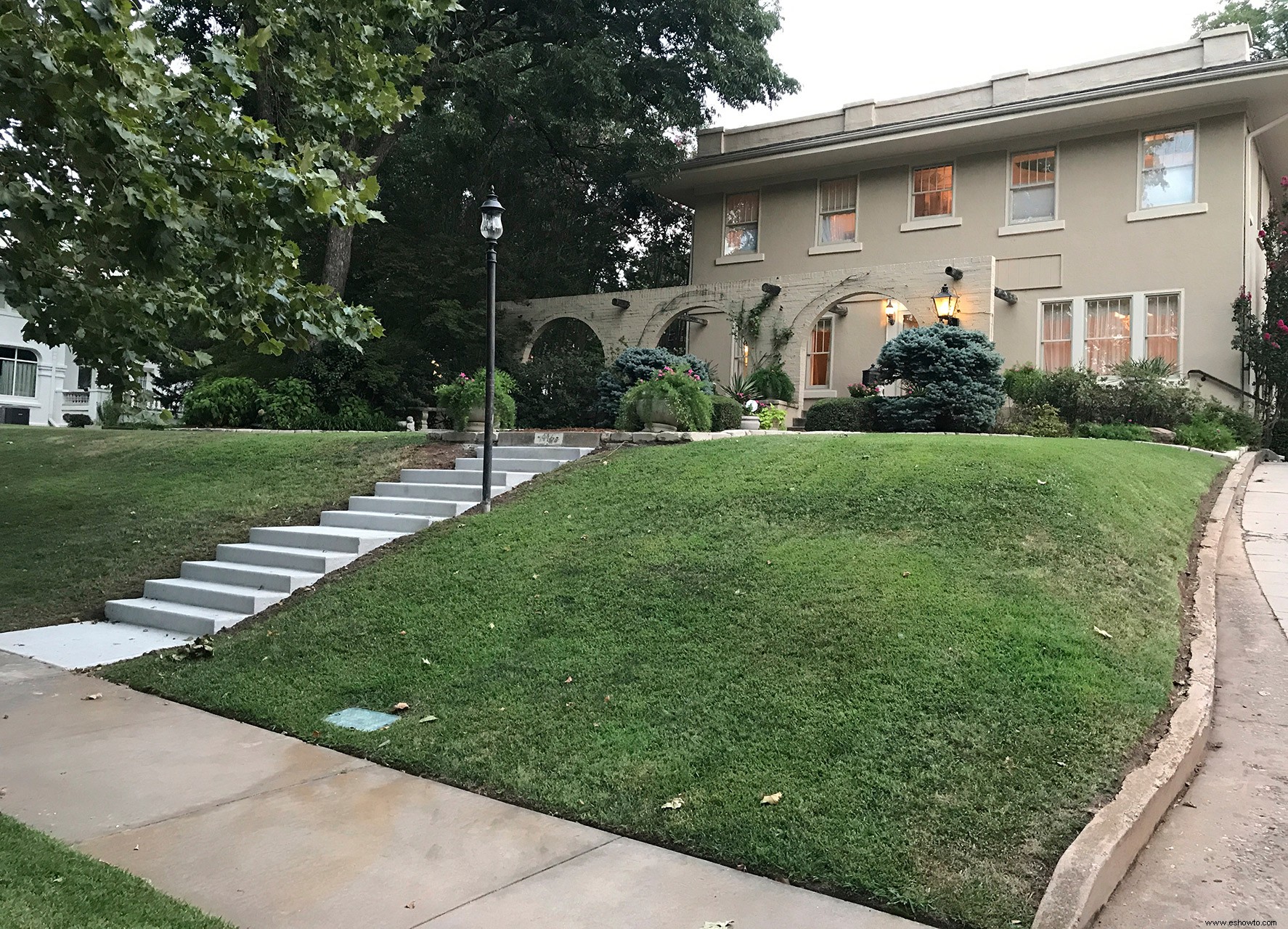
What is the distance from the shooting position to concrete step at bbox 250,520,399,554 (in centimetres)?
866

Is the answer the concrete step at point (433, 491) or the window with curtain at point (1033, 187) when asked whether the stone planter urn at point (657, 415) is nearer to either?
the concrete step at point (433, 491)

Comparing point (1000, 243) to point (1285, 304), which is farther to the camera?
point (1000, 243)

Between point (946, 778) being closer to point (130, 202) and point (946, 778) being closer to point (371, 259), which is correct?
point (130, 202)

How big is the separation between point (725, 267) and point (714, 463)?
1260cm

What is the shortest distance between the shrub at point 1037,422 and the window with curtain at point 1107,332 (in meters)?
2.65

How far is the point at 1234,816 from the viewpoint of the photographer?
12.6 ft

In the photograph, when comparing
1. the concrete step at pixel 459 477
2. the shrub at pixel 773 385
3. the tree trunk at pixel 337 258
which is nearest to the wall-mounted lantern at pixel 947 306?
the shrub at pixel 773 385

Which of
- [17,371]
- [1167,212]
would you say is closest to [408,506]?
[1167,212]

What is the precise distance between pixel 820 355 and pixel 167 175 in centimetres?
1622

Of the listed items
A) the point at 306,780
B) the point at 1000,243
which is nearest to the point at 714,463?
the point at 306,780

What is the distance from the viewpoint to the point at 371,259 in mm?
21531

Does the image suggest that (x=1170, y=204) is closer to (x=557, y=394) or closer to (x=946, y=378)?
(x=946, y=378)

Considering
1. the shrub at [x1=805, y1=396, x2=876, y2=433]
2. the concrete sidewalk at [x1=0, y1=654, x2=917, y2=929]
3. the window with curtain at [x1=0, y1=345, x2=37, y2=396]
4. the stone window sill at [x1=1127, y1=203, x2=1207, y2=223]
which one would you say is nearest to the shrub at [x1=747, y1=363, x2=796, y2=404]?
the shrub at [x1=805, y1=396, x2=876, y2=433]

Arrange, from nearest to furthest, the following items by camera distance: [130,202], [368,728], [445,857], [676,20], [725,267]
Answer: [445,857], [130,202], [368,728], [676,20], [725,267]
